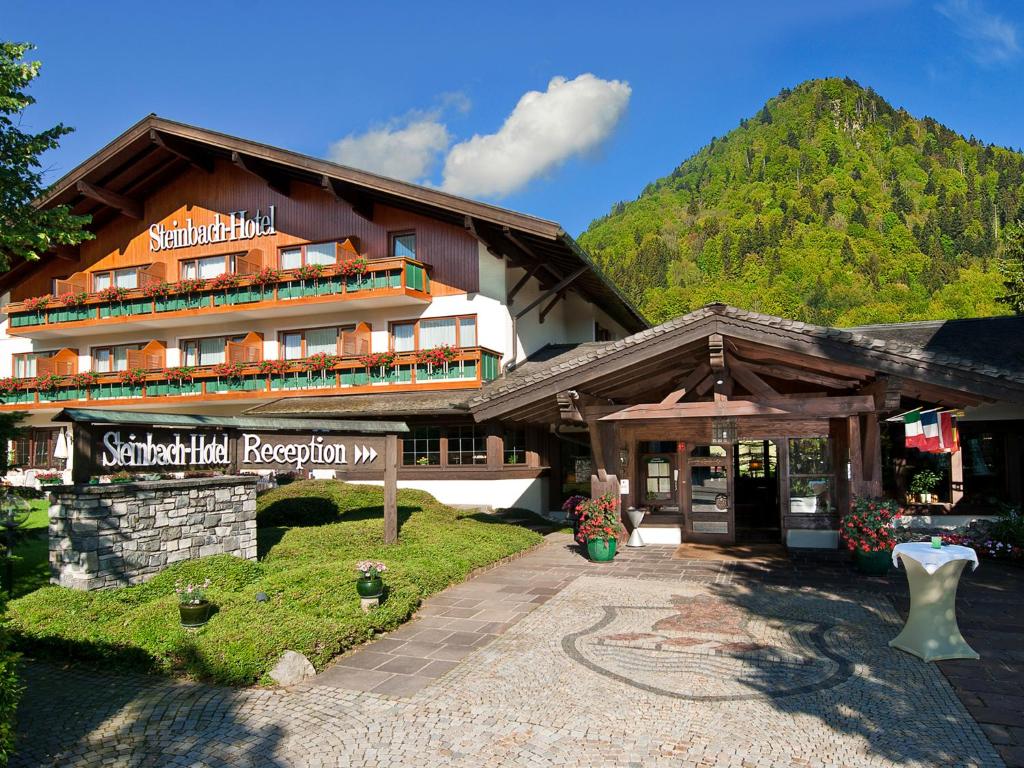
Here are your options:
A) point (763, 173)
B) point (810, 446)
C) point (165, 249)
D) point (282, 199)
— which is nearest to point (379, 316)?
point (282, 199)

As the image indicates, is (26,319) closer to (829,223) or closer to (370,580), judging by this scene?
(370,580)

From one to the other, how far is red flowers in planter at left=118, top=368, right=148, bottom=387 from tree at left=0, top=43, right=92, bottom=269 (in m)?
13.1

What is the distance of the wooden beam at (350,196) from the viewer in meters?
21.8

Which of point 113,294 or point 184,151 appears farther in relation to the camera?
point 113,294

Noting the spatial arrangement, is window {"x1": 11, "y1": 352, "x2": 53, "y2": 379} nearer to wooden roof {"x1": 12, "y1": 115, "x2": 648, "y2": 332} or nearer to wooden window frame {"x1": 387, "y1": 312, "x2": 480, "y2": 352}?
wooden roof {"x1": 12, "y1": 115, "x2": 648, "y2": 332}

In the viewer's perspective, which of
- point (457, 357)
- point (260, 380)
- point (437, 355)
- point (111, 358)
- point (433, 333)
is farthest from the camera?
point (111, 358)

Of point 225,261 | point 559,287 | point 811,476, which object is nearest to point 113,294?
point 225,261

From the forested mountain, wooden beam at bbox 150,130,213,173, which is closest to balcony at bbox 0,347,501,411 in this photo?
wooden beam at bbox 150,130,213,173

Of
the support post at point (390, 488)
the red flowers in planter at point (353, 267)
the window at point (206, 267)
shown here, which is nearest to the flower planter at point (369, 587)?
the support post at point (390, 488)

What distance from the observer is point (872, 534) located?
1170 centimetres

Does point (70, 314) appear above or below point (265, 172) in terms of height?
below

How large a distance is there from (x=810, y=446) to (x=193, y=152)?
863 inches

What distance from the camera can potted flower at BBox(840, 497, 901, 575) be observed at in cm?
1169

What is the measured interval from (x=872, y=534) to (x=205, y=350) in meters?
22.3
